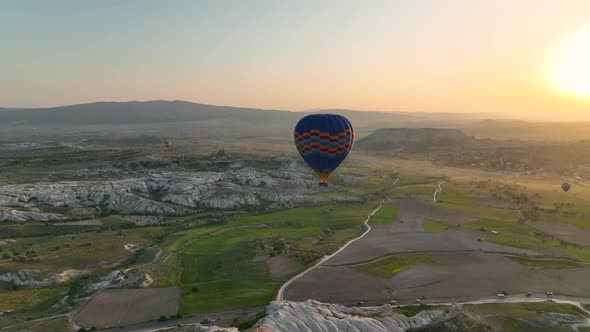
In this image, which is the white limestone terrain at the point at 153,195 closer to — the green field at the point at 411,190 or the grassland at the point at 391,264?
the green field at the point at 411,190

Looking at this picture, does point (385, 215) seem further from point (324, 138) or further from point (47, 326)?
point (47, 326)

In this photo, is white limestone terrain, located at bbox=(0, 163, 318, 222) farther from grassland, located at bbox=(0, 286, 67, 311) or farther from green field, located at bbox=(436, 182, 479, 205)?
grassland, located at bbox=(0, 286, 67, 311)

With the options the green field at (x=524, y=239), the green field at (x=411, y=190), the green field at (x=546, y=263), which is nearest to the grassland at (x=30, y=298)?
the green field at (x=546, y=263)

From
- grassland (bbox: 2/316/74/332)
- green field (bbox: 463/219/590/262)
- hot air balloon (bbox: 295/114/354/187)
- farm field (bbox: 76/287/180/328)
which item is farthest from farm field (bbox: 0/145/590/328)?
hot air balloon (bbox: 295/114/354/187)

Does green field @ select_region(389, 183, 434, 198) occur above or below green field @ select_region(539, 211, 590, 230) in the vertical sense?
above

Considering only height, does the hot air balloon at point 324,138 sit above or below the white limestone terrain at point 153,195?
above

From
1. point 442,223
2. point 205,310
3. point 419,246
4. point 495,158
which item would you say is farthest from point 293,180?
point 495,158

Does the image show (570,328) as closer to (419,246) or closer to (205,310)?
(419,246)

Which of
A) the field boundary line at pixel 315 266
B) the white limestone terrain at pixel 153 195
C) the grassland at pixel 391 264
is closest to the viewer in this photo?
the field boundary line at pixel 315 266
